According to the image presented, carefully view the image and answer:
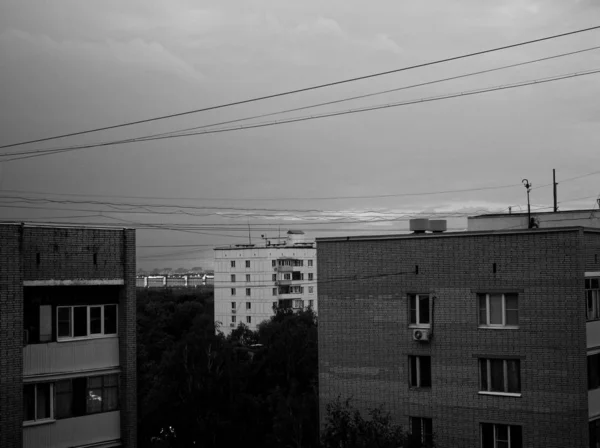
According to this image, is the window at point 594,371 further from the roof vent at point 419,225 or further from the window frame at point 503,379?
the roof vent at point 419,225

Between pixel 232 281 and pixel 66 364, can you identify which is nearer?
pixel 66 364

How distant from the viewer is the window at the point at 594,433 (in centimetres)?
2717

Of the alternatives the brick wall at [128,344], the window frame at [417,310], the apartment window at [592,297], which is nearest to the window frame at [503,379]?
the window frame at [417,310]

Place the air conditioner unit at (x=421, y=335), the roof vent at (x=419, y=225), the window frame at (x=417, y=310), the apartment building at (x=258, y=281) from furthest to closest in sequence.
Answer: the apartment building at (x=258, y=281) < the roof vent at (x=419, y=225) < the window frame at (x=417, y=310) < the air conditioner unit at (x=421, y=335)

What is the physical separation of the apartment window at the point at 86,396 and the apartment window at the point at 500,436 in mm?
12976

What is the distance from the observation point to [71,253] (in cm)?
2441

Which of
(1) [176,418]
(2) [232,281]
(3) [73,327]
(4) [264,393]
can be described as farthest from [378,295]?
(2) [232,281]

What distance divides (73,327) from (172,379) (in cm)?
2822

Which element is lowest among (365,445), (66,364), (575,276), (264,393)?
(264,393)

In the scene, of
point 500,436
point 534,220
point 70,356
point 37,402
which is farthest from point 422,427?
point 37,402

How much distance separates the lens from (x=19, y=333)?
75.0 feet

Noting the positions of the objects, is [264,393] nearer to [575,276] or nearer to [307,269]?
[575,276]

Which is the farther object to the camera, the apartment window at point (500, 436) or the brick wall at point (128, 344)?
the apartment window at point (500, 436)

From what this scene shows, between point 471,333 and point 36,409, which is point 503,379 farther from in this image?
point 36,409
